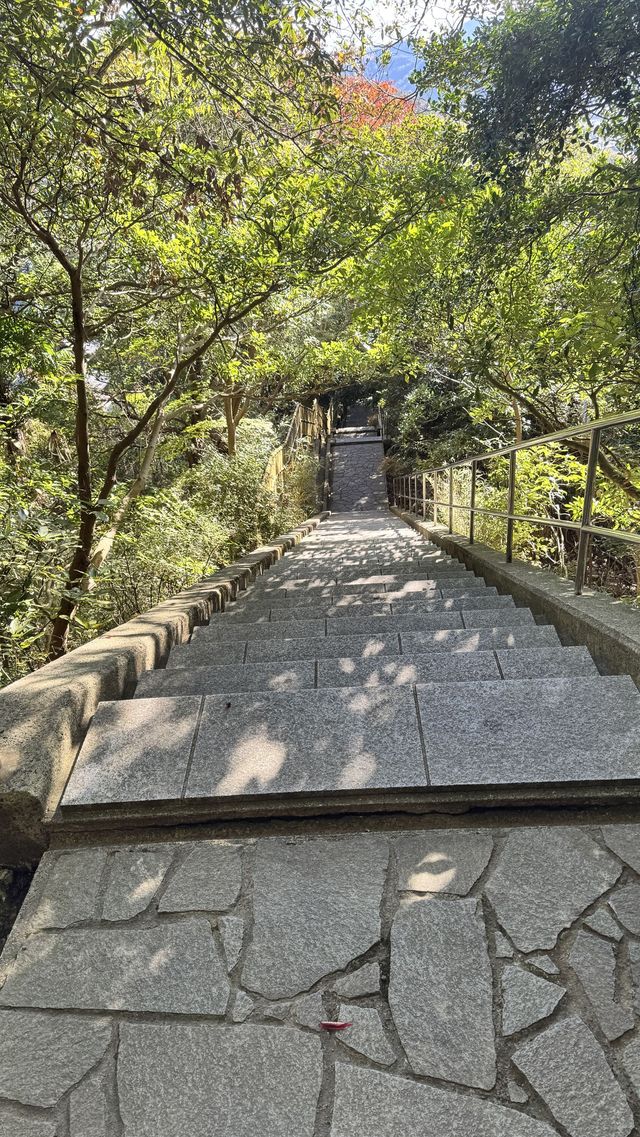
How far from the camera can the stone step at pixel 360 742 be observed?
169cm

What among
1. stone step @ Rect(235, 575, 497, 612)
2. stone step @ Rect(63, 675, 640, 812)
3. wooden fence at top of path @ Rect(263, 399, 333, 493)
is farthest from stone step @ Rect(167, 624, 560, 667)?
wooden fence at top of path @ Rect(263, 399, 333, 493)

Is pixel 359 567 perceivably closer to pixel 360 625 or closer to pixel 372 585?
pixel 372 585

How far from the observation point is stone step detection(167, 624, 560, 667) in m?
2.75

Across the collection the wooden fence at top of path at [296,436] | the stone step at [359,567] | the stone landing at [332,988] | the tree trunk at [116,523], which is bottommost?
the stone landing at [332,988]

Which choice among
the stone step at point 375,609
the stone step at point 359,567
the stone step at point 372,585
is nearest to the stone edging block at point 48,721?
the stone step at point 375,609

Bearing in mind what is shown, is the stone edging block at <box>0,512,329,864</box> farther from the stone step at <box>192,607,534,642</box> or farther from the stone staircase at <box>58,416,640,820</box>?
the stone step at <box>192,607,534,642</box>

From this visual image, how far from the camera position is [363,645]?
283cm

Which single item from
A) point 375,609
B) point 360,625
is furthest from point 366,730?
point 375,609

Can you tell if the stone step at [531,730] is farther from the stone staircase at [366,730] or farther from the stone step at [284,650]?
the stone step at [284,650]

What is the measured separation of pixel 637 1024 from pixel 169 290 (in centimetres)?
573

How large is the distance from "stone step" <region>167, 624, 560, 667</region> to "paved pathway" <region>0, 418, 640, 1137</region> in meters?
0.51

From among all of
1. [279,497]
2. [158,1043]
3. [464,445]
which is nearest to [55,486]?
[158,1043]

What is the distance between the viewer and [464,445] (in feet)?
44.6

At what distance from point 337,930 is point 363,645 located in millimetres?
1514
